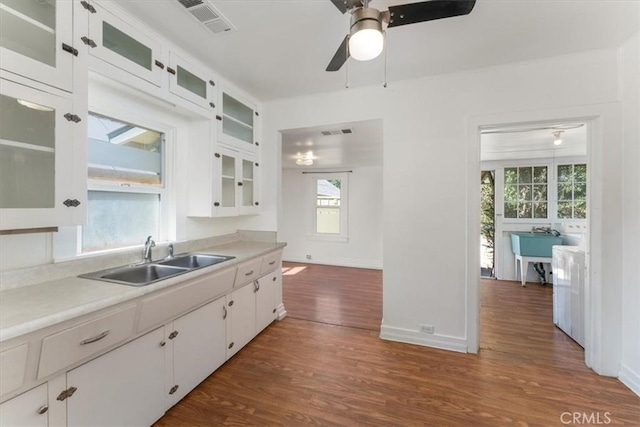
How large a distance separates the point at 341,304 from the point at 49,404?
3.05m

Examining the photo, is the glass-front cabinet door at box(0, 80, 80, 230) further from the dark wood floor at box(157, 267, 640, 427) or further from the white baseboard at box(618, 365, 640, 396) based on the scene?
the white baseboard at box(618, 365, 640, 396)

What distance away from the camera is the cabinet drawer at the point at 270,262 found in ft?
9.22

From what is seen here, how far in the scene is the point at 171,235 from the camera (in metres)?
2.54

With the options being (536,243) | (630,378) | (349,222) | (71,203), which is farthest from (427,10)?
(349,222)

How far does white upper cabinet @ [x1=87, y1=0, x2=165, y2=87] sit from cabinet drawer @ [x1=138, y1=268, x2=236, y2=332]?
148 cm

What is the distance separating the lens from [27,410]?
3.64 feet

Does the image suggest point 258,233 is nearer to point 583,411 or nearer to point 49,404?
point 49,404

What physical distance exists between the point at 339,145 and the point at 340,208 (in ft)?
7.86

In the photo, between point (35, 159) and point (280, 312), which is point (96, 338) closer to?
point (35, 159)

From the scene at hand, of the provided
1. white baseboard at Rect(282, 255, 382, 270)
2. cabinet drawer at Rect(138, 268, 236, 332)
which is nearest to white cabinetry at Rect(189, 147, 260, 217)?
cabinet drawer at Rect(138, 268, 236, 332)

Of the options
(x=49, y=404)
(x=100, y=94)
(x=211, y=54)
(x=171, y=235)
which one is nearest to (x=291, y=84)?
A: (x=211, y=54)

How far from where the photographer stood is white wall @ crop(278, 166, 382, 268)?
245 inches

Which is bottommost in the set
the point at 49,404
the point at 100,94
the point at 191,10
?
the point at 49,404

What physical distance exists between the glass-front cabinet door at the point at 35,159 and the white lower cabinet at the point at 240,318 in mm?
1347
